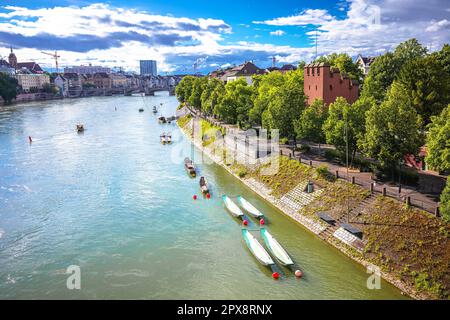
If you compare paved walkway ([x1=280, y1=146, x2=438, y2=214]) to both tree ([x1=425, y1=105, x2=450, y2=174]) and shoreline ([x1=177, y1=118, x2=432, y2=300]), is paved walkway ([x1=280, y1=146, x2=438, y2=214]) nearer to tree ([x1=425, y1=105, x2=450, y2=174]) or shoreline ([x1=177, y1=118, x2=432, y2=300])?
tree ([x1=425, y1=105, x2=450, y2=174])

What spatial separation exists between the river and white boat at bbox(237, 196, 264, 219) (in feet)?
4.05

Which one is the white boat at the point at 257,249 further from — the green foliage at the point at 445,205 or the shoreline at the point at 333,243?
the green foliage at the point at 445,205

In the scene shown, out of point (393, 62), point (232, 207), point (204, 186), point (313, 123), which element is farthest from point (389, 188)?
point (393, 62)

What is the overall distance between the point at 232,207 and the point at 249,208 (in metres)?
1.66

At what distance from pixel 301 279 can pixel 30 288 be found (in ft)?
57.4

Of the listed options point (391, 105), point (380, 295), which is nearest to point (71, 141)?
point (391, 105)

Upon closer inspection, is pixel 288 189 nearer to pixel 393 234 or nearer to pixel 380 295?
pixel 393 234

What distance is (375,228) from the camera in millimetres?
28406

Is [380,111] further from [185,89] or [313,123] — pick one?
[185,89]

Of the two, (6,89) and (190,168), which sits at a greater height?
(6,89)

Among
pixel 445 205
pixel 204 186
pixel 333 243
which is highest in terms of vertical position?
pixel 445 205

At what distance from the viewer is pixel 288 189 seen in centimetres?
3966

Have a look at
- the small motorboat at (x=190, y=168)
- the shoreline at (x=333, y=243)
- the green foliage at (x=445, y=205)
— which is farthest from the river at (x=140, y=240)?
the green foliage at (x=445, y=205)

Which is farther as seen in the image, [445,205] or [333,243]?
[333,243]
